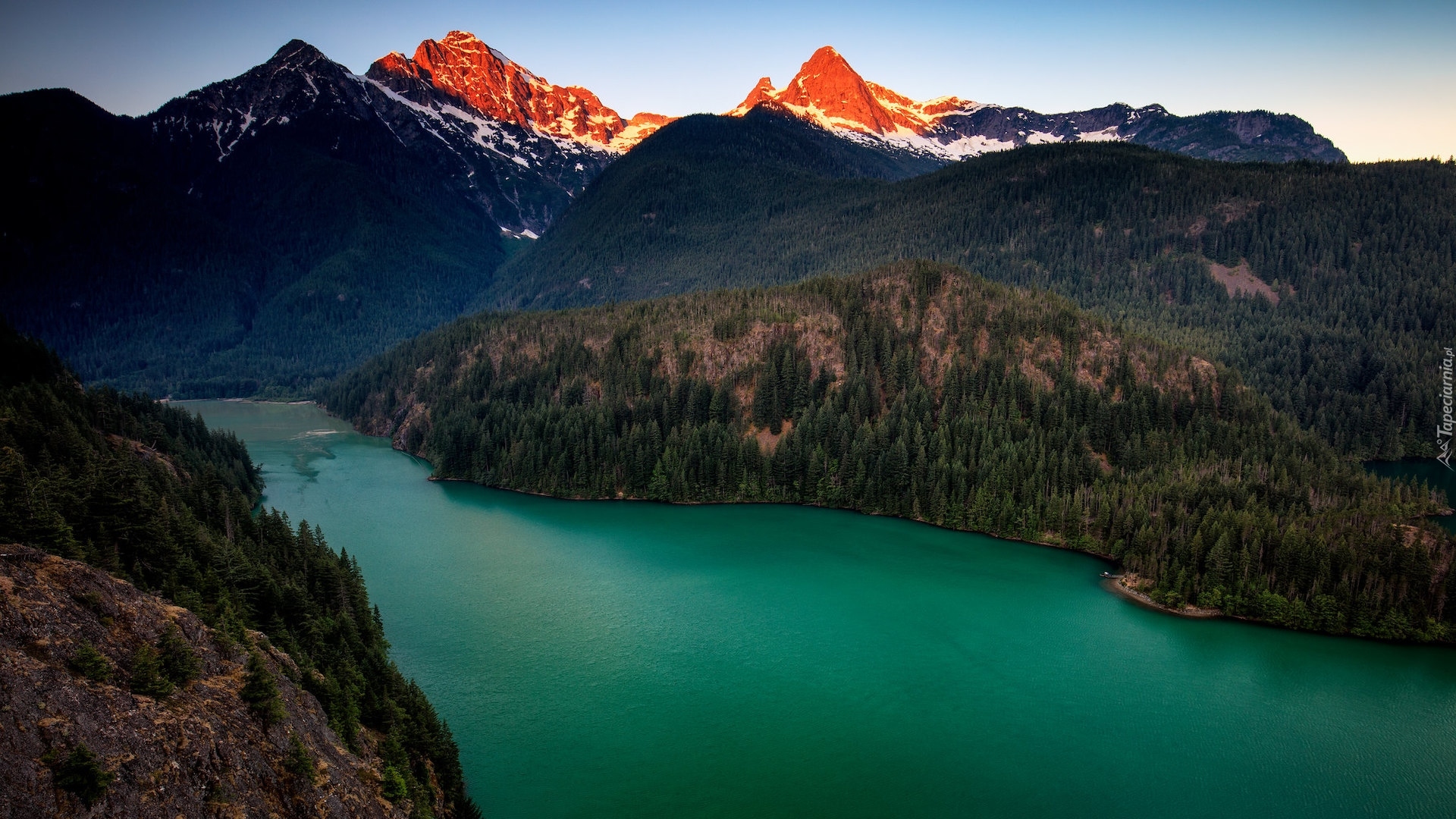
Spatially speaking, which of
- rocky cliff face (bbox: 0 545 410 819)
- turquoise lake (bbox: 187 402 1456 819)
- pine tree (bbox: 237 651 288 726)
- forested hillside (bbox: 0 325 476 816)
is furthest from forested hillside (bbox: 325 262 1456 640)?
pine tree (bbox: 237 651 288 726)

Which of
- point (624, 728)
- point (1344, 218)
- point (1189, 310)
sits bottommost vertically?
point (624, 728)

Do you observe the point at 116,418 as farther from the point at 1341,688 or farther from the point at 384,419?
the point at 1341,688

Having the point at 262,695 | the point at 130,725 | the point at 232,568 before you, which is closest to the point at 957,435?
the point at 232,568

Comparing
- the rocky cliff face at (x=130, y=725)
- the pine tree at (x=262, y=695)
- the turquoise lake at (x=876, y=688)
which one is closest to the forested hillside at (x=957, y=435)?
the turquoise lake at (x=876, y=688)

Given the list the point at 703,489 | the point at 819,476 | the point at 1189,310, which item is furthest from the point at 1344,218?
the point at 703,489

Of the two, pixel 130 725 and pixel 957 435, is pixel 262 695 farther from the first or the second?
pixel 957 435

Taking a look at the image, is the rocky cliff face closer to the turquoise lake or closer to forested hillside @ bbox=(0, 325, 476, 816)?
forested hillside @ bbox=(0, 325, 476, 816)

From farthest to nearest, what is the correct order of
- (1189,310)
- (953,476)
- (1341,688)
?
(1189,310), (953,476), (1341,688)
